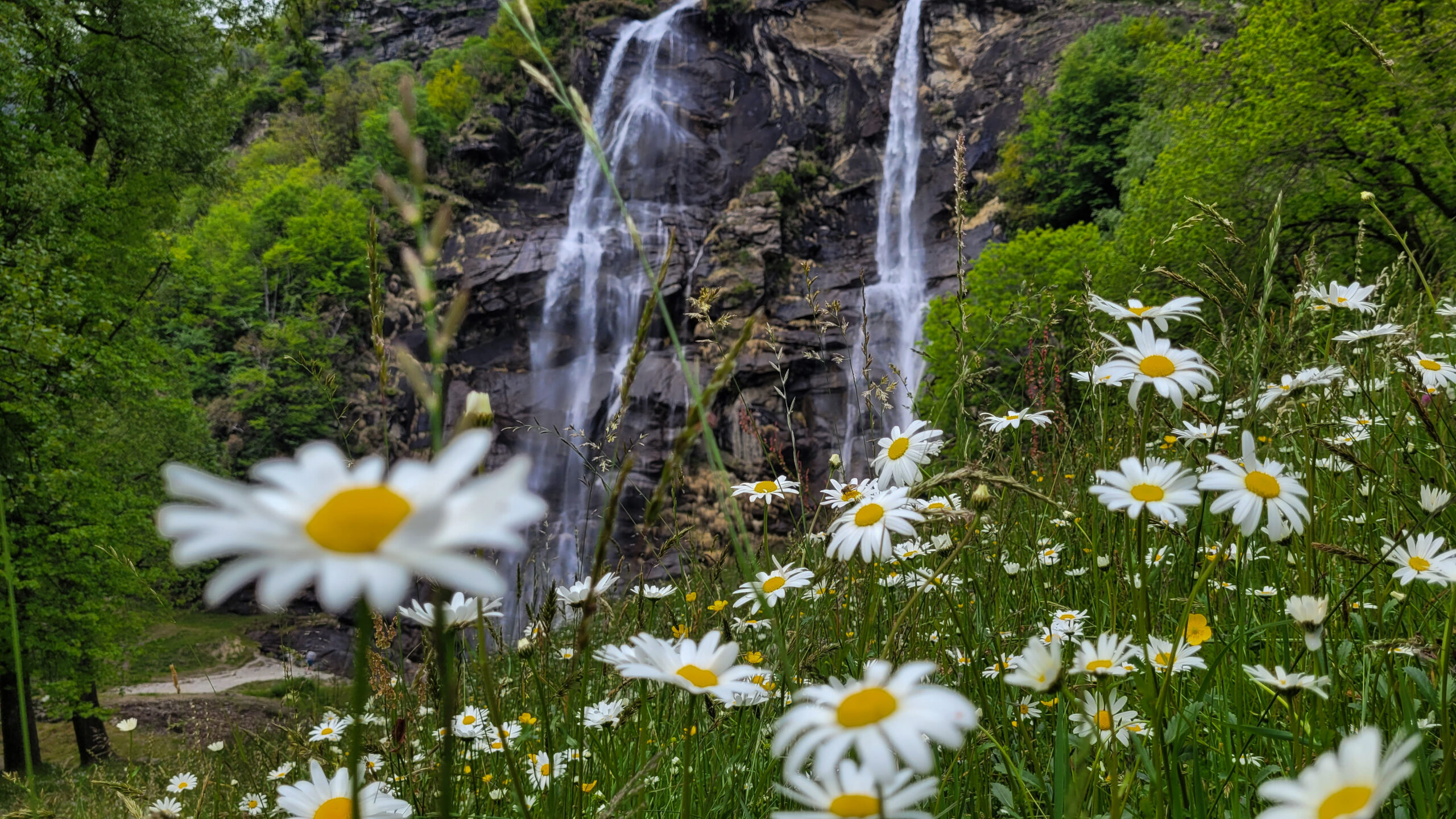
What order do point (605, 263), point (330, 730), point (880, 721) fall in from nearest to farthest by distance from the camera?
point (880, 721) → point (330, 730) → point (605, 263)

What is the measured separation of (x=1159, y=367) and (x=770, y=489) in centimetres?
105

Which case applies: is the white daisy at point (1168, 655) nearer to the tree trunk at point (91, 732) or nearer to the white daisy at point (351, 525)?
the white daisy at point (351, 525)

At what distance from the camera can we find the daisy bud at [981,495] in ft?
3.43

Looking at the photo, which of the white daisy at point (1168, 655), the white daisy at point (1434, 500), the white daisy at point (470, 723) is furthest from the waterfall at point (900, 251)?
the white daisy at point (1168, 655)

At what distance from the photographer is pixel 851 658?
1442mm

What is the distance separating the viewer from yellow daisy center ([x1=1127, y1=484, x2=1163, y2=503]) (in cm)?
93

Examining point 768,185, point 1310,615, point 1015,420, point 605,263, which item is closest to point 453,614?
point 1310,615

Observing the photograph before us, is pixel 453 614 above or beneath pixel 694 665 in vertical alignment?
above

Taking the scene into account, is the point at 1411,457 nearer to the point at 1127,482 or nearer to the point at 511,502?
the point at 1127,482

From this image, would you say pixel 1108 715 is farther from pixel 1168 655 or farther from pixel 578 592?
pixel 578 592

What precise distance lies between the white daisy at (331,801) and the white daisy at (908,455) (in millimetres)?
818

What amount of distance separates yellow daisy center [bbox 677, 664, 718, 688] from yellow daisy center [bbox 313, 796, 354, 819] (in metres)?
0.39

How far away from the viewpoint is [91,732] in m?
9.18

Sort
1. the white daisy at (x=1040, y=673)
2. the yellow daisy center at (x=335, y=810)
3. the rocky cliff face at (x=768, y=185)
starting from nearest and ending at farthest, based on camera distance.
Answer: the white daisy at (x=1040, y=673) → the yellow daisy center at (x=335, y=810) → the rocky cliff face at (x=768, y=185)
